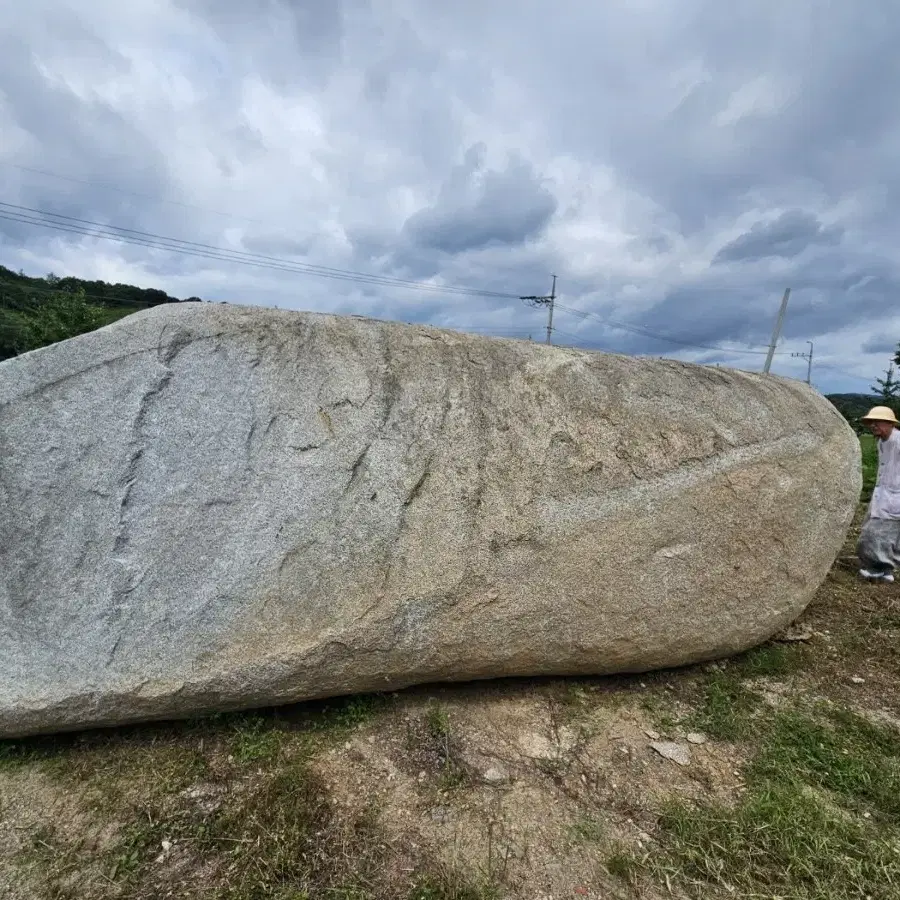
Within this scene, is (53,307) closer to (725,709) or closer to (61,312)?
(61,312)

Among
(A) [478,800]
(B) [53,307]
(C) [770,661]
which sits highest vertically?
(B) [53,307]

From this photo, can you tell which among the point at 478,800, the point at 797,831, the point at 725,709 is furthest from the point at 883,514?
the point at 478,800

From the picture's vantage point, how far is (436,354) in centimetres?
363

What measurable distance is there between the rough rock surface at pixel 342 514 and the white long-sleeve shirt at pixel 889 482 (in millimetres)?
2579

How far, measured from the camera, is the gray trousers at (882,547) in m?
5.86

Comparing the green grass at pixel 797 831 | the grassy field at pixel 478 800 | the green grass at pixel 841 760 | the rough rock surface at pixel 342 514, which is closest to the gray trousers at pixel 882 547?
the grassy field at pixel 478 800

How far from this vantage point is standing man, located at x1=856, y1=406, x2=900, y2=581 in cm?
569

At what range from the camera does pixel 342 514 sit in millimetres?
3199

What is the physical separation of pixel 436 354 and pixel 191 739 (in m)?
2.46

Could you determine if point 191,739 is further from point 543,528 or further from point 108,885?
point 543,528

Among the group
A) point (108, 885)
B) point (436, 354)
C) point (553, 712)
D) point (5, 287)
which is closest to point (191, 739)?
point (108, 885)

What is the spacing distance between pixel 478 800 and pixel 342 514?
4.97ft

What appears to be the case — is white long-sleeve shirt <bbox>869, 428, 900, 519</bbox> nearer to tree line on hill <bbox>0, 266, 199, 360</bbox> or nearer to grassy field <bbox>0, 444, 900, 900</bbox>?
grassy field <bbox>0, 444, 900, 900</bbox>

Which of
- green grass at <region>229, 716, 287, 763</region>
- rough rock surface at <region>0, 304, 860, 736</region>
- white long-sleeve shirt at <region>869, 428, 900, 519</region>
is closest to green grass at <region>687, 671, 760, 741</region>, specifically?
rough rock surface at <region>0, 304, 860, 736</region>
